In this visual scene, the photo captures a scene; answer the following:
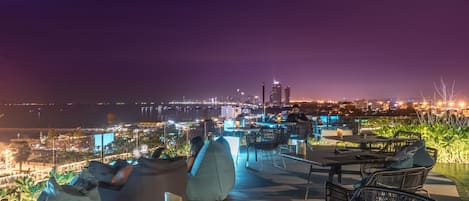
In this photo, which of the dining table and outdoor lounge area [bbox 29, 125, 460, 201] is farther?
the dining table

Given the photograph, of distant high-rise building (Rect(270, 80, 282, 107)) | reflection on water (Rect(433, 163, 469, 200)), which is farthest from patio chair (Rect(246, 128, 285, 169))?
distant high-rise building (Rect(270, 80, 282, 107))

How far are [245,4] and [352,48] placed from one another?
5.58 m

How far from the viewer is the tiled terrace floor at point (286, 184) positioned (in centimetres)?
578

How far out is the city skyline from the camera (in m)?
14.4

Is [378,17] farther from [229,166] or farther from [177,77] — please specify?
[177,77]

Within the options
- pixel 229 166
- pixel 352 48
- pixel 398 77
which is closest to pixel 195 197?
pixel 229 166

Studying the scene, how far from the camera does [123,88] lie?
2899 inches

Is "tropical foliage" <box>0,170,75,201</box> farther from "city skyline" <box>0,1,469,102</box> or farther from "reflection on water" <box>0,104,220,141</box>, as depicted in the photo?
"reflection on water" <box>0,104,220,141</box>

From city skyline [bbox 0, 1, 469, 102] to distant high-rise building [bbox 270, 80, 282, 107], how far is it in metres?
0.59

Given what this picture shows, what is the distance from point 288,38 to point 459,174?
11.3 metres

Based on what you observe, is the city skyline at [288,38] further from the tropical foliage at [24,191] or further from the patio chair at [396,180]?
the patio chair at [396,180]

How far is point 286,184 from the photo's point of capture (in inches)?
258

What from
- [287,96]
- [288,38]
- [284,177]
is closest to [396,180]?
[284,177]

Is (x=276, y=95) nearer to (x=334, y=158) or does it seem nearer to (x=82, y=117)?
(x=334, y=158)
